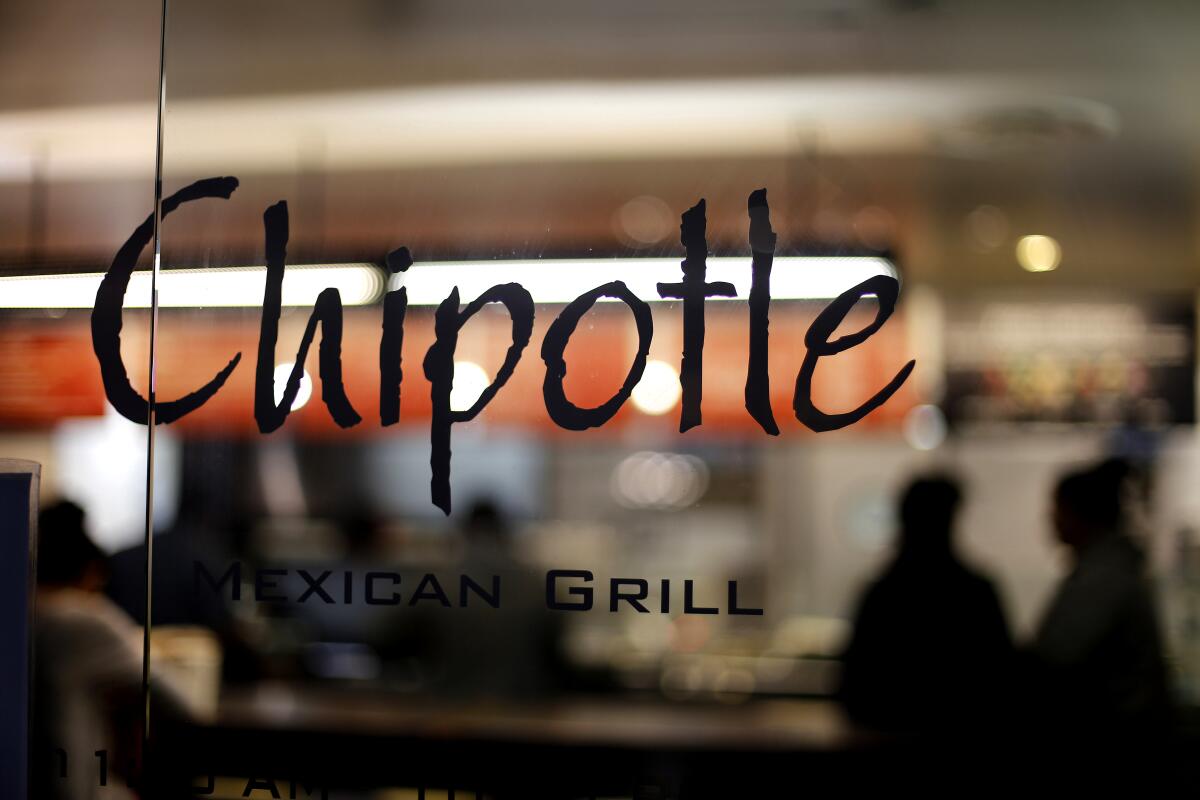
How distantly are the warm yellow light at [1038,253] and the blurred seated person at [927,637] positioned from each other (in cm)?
220

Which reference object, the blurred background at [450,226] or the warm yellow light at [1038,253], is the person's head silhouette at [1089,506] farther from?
the warm yellow light at [1038,253]

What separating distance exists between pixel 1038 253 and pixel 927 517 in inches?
104

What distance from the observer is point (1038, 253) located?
15.9 ft

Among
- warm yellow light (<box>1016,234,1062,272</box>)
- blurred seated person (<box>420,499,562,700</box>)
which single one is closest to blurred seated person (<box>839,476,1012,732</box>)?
blurred seated person (<box>420,499,562,700</box>)

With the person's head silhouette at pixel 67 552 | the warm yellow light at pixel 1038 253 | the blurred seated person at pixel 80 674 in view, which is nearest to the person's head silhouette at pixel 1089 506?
the blurred seated person at pixel 80 674

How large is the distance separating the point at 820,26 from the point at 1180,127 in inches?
58.0

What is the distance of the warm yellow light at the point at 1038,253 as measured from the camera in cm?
459

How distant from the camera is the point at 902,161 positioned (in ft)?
11.4

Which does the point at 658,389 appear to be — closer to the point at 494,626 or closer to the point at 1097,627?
the point at 494,626

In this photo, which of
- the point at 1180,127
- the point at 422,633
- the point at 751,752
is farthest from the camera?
the point at 1180,127

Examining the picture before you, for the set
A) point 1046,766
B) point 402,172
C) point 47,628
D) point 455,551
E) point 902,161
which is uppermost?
point 902,161

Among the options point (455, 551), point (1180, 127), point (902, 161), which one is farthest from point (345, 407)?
point (1180, 127)

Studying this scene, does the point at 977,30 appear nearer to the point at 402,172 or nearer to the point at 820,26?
the point at 820,26

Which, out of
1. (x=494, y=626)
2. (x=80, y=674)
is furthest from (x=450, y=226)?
(x=80, y=674)
